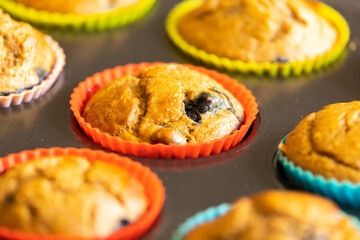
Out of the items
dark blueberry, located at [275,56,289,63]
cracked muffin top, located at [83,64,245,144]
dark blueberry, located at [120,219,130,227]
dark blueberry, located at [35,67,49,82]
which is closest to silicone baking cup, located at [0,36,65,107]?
dark blueberry, located at [35,67,49,82]

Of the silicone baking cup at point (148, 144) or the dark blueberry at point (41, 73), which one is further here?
the dark blueberry at point (41, 73)

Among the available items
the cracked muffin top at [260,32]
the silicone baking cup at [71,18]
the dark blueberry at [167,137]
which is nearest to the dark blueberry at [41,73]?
the silicone baking cup at [71,18]

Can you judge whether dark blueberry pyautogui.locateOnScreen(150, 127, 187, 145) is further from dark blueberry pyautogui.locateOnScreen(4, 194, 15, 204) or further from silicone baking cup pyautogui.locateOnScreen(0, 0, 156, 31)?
silicone baking cup pyautogui.locateOnScreen(0, 0, 156, 31)

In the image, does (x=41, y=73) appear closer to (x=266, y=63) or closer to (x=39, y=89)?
(x=39, y=89)

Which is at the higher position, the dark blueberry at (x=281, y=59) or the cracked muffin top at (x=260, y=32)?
the cracked muffin top at (x=260, y=32)

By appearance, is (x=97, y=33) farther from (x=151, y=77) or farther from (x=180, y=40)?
(x=151, y=77)

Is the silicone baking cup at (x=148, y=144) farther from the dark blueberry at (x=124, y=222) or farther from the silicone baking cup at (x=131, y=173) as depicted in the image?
the dark blueberry at (x=124, y=222)

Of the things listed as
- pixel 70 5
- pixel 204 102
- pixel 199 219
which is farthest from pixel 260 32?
pixel 199 219
